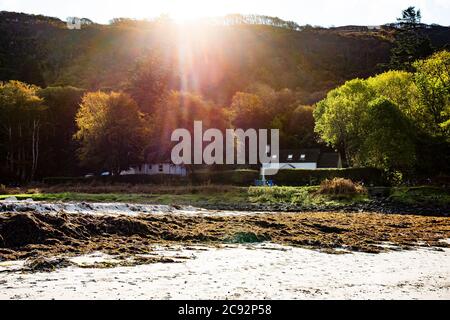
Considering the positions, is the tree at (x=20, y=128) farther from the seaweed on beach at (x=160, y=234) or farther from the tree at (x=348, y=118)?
the seaweed on beach at (x=160, y=234)

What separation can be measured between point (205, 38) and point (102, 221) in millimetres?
145888

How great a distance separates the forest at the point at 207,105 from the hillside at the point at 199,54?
2.09 feet

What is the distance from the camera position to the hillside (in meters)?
114

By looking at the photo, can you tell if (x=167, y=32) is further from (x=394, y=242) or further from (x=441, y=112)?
(x=394, y=242)

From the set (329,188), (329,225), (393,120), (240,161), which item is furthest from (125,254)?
(240,161)

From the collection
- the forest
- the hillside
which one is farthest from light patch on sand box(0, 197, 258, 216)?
the hillside

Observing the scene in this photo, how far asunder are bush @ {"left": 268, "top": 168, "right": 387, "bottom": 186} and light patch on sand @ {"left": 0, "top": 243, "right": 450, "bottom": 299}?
117 ft

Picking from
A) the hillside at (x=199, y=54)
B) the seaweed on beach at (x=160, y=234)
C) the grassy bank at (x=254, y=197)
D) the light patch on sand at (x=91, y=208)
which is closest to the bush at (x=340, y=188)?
the grassy bank at (x=254, y=197)

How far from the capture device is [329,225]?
23.3 m

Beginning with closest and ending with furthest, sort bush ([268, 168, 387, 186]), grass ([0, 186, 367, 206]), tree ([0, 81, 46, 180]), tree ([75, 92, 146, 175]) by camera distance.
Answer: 1. grass ([0, 186, 367, 206])
2. bush ([268, 168, 387, 186])
3. tree ([75, 92, 146, 175])
4. tree ([0, 81, 46, 180])

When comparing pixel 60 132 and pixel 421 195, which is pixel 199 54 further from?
pixel 421 195

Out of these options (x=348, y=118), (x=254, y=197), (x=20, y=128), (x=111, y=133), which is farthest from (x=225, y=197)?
(x=20, y=128)

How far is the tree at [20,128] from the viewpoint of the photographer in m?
68.2

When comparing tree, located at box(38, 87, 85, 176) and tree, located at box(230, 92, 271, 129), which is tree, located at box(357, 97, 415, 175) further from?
tree, located at box(38, 87, 85, 176)
